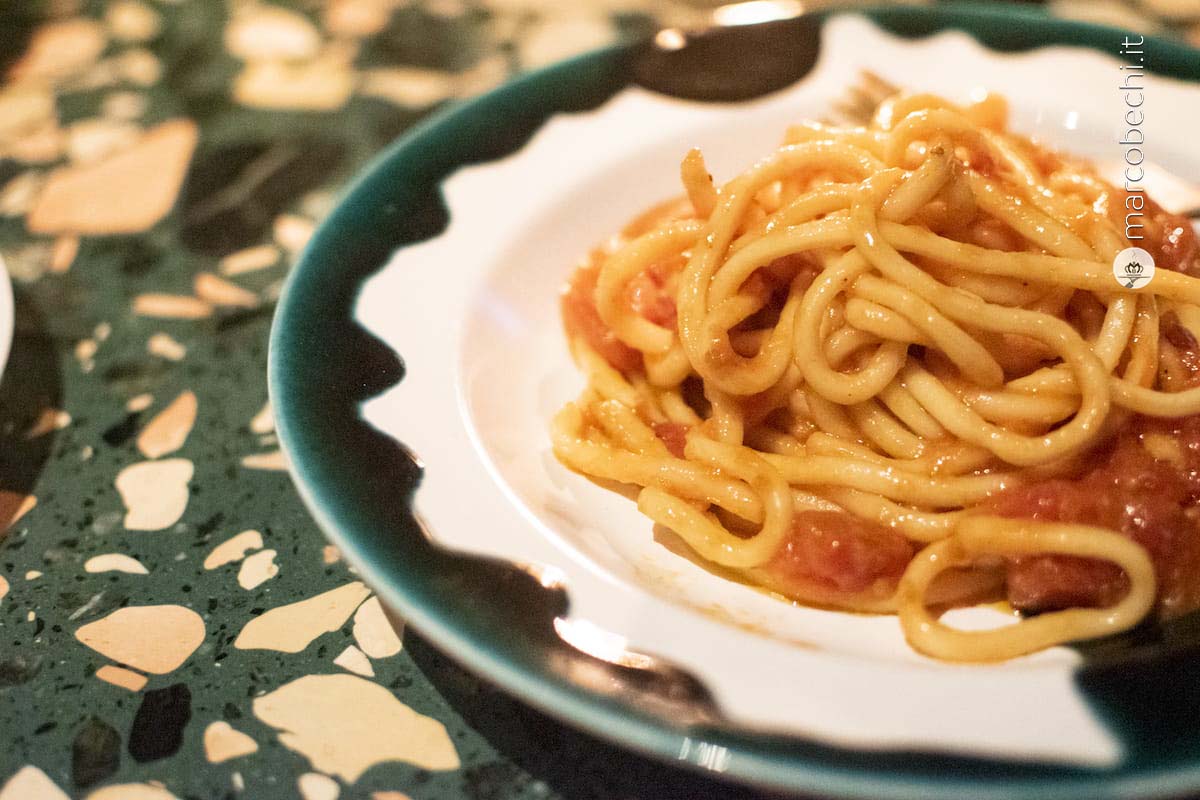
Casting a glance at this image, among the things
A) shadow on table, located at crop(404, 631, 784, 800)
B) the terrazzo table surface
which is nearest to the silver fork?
the terrazzo table surface

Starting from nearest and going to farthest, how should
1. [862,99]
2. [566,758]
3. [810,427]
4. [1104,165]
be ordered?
[566,758], [810,427], [1104,165], [862,99]

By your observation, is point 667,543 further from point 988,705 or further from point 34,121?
point 34,121

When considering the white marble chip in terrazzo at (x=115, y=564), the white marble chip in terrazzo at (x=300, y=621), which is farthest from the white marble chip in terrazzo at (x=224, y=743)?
the white marble chip in terrazzo at (x=115, y=564)

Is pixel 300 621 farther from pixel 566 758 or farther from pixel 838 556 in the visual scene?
pixel 838 556

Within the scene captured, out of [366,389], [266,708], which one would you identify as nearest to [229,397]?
[366,389]

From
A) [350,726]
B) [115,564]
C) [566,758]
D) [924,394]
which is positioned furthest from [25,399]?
[924,394]

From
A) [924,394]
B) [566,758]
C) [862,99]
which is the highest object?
[862,99]
